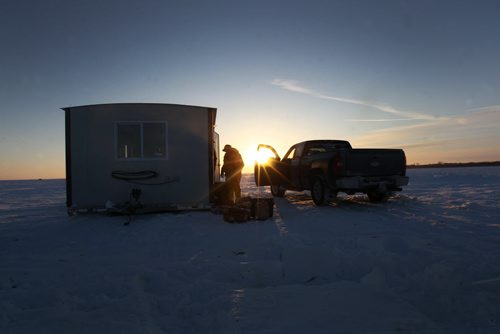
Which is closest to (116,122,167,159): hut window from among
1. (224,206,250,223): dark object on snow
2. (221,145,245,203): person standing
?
(221,145,245,203): person standing

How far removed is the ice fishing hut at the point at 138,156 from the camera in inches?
329

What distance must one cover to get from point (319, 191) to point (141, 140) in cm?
519

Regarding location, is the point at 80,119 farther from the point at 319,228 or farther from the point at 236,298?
the point at 236,298

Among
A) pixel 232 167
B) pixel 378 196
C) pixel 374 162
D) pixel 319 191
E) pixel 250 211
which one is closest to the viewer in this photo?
pixel 250 211

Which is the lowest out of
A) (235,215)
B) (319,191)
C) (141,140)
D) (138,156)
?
(235,215)

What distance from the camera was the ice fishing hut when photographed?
27.4ft

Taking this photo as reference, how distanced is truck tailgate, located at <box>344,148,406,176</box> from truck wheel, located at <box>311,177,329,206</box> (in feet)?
3.03

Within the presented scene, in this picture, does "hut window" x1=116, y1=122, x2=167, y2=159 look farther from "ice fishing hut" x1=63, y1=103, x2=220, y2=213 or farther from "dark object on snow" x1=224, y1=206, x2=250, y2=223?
"dark object on snow" x1=224, y1=206, x2=250, y2=223

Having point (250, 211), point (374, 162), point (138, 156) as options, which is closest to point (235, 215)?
point (250, 211)

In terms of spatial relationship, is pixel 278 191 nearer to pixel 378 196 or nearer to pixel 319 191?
pixel 319 191

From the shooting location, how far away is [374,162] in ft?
29.0

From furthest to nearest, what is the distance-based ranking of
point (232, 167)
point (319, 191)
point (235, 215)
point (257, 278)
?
point (232, 167)
point (319, 191)
point (235, 215)
point (257, 278)

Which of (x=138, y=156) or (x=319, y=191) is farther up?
(x=138, y=156)

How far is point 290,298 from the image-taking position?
299 cm
